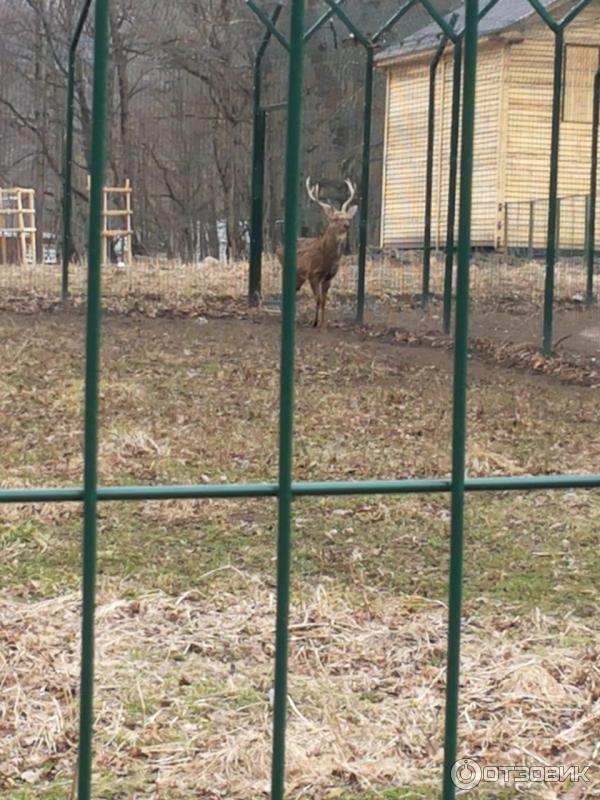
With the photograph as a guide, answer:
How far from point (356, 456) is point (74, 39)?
6.24m

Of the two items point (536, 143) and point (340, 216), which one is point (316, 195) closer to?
point (340, 216)

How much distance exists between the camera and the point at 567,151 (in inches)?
856

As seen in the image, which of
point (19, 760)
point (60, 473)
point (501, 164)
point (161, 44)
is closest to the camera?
point (19, 760)

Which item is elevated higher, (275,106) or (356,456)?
(275,106)

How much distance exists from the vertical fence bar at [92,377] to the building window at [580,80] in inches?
666

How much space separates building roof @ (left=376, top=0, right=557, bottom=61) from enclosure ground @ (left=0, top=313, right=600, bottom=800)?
5.58 metres

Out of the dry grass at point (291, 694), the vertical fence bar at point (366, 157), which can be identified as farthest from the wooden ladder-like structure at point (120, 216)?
the dry grass at point (291, 694)

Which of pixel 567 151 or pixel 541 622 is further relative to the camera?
pixel 567 151

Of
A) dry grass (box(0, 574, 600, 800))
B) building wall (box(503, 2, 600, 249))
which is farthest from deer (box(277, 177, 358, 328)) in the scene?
dry grass (box(0, 574, 600, 800))

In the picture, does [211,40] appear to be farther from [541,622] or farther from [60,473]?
[541,622]

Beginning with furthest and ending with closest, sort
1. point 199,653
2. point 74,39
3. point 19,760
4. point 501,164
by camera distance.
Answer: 1. point 501,164
2. point 74,39
3. point 199,653
4. point 19,760

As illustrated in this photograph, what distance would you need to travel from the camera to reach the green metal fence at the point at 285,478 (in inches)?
70.0

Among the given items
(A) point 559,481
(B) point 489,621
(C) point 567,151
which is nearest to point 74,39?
(B) point 489,621

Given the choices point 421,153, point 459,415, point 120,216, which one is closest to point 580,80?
point 421,153
